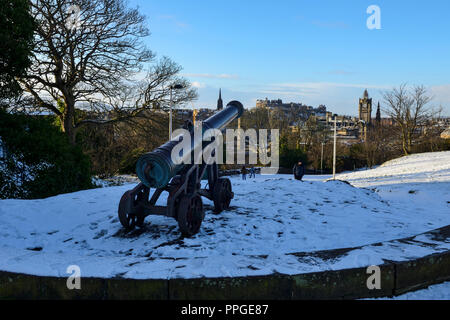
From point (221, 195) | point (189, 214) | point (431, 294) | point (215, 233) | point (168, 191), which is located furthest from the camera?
point (221, 195)

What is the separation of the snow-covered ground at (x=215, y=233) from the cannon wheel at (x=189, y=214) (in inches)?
6.0

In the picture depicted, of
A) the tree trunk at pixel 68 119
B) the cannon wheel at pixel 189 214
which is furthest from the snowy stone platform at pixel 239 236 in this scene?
the tree trunk at pixel 68 119

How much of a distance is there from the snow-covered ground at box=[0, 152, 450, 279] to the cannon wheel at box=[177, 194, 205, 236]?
0.15 meters

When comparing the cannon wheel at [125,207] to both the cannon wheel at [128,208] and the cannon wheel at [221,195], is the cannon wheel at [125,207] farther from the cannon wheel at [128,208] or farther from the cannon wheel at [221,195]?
the cannon wheel at [221,195]

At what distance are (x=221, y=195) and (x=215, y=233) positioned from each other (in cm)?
138

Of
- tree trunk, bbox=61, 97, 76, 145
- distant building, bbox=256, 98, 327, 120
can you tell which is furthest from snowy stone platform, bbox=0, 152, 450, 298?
distant building, bbox=256, 98, 327, 120

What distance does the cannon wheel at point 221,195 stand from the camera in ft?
21.9

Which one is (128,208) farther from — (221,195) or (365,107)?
(365,107)

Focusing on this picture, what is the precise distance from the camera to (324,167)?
4366 centimetres

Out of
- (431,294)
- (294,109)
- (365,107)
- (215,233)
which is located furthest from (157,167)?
(365,107)

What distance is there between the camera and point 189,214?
17.5ft

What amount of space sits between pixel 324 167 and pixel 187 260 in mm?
42057

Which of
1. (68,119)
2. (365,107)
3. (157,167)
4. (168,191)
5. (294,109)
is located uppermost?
(365,107)

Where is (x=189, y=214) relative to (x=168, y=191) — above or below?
below
